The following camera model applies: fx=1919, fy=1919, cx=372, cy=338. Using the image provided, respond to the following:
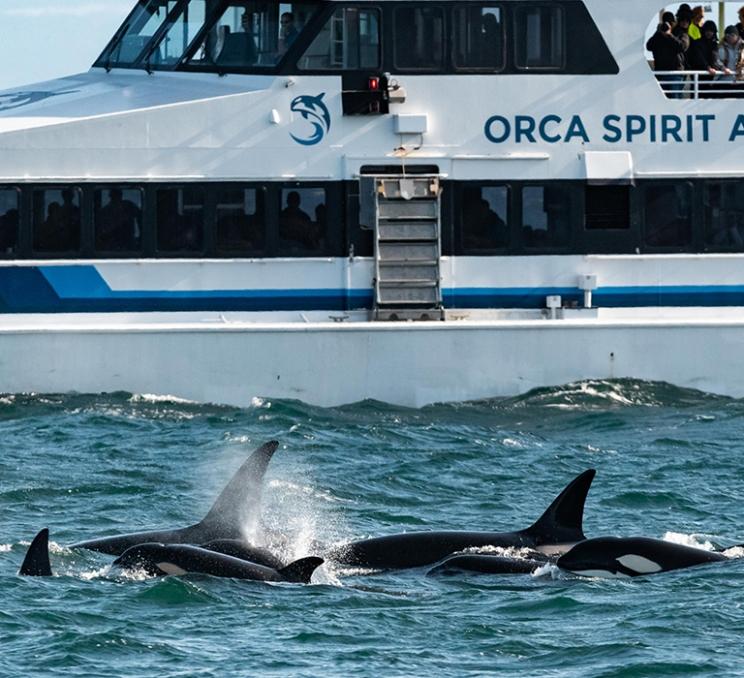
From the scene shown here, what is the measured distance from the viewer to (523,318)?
69.3ft

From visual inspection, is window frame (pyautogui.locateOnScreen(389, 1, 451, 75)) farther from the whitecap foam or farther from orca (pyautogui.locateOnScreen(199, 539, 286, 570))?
orca (pyautogui.locateOnScreen(199, 539, 286, 570))

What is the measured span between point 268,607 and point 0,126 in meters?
9.65

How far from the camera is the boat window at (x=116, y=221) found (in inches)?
811

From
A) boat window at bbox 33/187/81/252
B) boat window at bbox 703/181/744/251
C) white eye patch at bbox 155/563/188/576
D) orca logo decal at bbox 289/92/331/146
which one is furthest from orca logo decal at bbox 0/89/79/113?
white eye patch at bbox 155/563/188/576

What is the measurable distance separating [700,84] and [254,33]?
5.19 meters

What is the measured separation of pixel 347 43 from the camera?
21016mm

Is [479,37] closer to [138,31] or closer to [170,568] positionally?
[138,31]

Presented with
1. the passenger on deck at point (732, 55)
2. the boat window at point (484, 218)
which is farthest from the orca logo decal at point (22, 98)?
the passenger on deck at point (732, 55)

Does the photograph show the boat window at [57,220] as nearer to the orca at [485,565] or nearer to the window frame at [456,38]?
the window frame at [456,38]

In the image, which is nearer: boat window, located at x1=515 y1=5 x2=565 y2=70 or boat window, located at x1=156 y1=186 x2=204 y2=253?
boat window, located at x1=156 y1=186 x2=204 y2=253

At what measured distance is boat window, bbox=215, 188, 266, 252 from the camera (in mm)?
20797

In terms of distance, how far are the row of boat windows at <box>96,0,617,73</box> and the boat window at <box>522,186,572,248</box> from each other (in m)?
1.39

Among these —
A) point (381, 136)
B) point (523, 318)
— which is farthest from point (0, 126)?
point (523, 318)

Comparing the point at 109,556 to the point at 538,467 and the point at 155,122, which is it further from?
the point at 155,122
